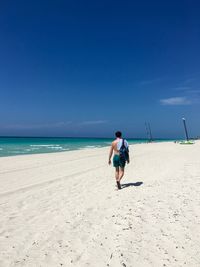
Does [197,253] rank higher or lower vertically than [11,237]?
lower

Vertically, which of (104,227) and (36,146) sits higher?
(36,146)

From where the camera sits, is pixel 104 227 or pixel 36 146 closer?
pixel 104 227

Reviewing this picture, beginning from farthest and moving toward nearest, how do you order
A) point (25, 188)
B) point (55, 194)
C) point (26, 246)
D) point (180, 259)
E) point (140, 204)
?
point (25, 188)
point (55, 194)
point (140, 204)
point (26, 246)
point (180, 259)

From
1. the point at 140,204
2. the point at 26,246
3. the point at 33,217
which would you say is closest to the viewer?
the point at 26,246

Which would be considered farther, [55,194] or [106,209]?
[55,194]

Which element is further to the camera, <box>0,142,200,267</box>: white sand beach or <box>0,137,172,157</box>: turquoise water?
<box>0,137,172,157</box>: turquoise water

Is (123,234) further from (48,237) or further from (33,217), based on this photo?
(33,217)

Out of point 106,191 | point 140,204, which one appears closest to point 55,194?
point 106,191

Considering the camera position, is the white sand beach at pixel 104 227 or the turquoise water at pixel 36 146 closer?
the white sand beach at pixel 104 227

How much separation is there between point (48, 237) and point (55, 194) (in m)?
3.76

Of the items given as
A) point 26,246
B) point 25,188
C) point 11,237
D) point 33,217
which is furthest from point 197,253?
point 25,188

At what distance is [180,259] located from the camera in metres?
3.72

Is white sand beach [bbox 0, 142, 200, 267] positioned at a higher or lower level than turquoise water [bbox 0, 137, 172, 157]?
lower

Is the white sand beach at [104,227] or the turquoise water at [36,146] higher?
the turquoise water at [36,146]
